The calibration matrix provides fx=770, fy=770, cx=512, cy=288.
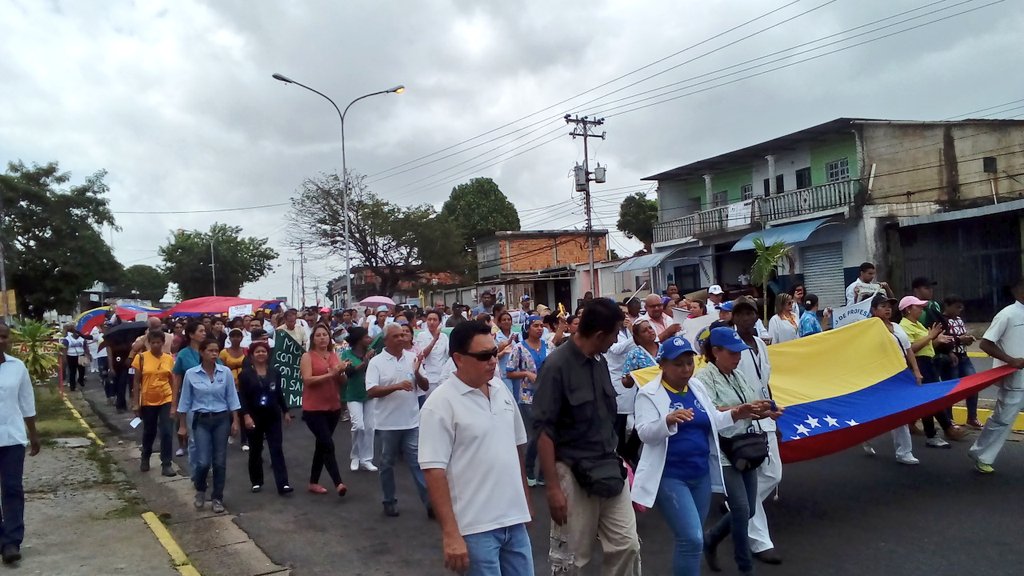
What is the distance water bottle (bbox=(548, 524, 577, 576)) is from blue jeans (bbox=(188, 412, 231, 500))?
4.68m

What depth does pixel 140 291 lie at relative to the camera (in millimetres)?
93750

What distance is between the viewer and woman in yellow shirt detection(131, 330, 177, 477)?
369 inches

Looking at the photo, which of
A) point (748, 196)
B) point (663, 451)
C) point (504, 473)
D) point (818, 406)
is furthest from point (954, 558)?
point (748, 196)

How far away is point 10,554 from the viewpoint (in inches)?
240

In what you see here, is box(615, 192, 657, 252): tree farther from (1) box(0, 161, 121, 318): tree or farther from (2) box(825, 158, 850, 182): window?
(1) box(0, 161, 121, 318): tree

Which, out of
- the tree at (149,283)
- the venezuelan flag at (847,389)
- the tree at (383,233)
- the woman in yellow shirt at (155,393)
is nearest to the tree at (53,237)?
the tree at (383,233)

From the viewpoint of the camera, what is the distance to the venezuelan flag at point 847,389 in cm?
646

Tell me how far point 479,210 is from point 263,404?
5303 cm

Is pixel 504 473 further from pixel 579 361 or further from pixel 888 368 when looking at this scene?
pixel 888 368

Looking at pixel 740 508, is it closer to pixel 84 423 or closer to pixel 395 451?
pixel 395 451

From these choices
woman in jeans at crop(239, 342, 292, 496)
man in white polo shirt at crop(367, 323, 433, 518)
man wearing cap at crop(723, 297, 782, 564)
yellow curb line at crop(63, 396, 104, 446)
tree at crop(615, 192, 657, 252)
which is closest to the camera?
man wearing cap at crop(723, 297, 782, 564)

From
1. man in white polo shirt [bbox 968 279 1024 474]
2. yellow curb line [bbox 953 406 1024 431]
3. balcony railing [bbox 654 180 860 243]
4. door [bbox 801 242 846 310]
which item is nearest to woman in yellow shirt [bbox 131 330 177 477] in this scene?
man in white polo shirt [bbox 968 279 1024 474]

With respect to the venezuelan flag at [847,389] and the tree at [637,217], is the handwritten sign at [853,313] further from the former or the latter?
the tree at [637,217]

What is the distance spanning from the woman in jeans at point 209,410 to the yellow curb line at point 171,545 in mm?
543
